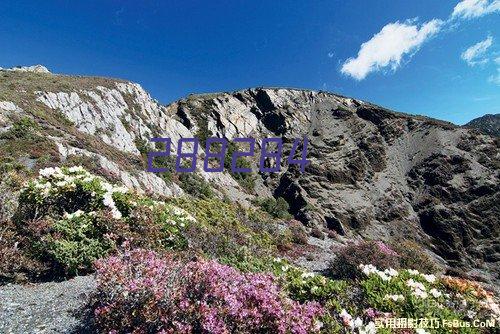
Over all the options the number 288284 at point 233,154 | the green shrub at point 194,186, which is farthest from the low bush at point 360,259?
the number 288284 at point 233,154

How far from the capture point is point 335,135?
86.3 m

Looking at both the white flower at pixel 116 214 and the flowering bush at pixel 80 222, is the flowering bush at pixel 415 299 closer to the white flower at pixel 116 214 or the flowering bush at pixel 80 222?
the flowering bush at pixel 80 222

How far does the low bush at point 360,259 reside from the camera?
51.5ft

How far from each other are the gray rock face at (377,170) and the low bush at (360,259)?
1379 inches

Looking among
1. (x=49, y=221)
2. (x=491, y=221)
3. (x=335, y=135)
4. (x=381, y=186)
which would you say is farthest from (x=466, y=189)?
(x=49, y=221)

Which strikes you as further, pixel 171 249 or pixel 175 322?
pixel 171 249

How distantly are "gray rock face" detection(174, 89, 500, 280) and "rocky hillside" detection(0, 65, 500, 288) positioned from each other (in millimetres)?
220

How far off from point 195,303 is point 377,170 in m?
73.1

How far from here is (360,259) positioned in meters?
15.9

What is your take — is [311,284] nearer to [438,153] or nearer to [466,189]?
[466,189]

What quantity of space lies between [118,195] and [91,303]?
14.2 feet

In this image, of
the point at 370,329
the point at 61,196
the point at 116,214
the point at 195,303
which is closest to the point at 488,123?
the point at 116,214

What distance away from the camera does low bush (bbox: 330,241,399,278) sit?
618 inches

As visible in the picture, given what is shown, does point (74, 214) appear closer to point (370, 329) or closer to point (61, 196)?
point (61, 196)
